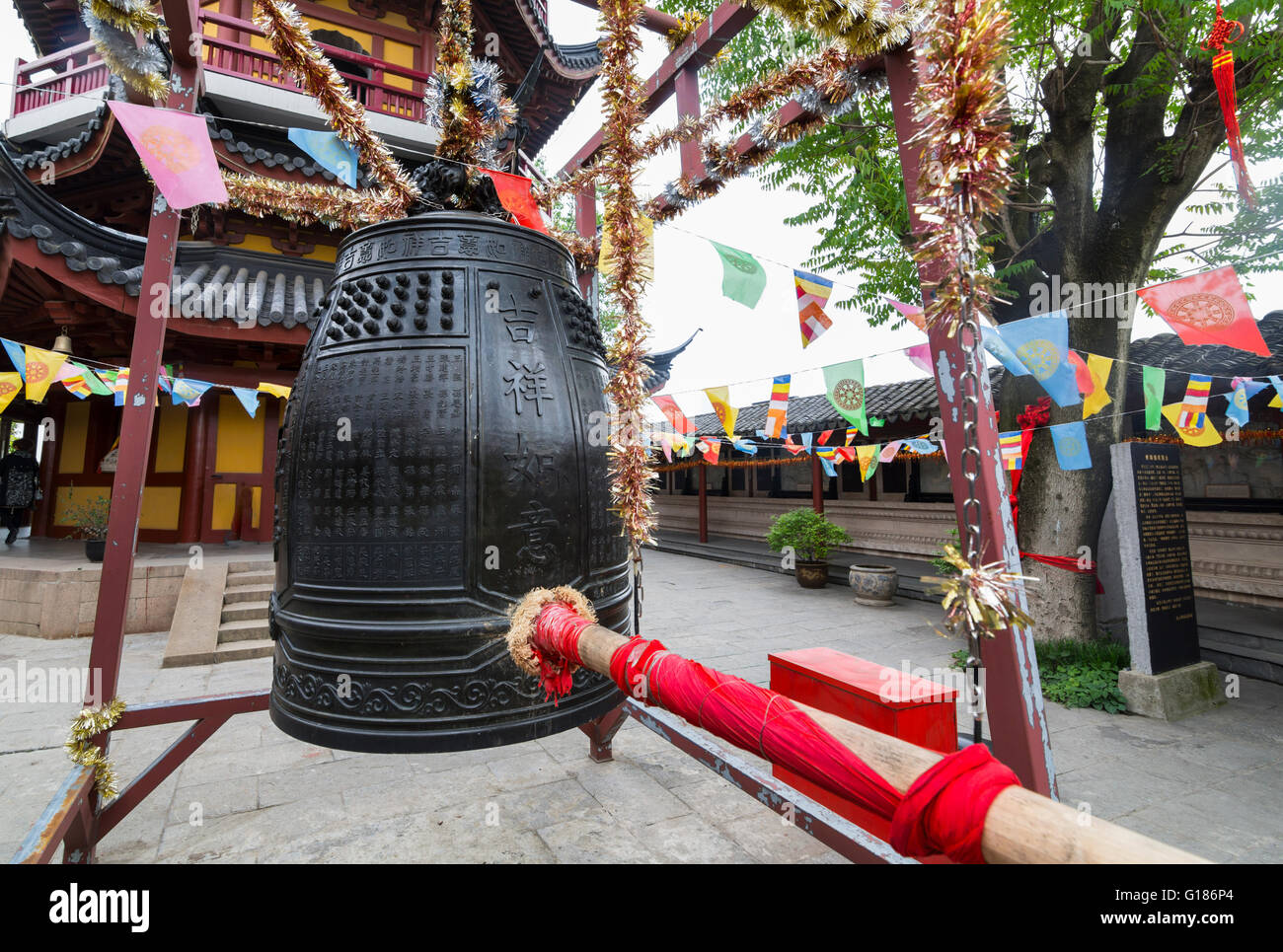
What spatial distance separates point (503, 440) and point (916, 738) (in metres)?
2.57

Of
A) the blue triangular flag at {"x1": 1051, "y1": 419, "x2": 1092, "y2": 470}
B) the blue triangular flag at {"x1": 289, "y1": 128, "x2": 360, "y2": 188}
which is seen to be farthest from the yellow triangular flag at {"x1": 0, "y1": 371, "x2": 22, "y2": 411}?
the blue triangular flag at {"x1": 1051, "y1": 419, "x2": 1092, "y2": 470}

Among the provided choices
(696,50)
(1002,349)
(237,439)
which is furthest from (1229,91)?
(237,439)

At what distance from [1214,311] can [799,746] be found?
5433mm

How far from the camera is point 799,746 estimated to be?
46.6 inches

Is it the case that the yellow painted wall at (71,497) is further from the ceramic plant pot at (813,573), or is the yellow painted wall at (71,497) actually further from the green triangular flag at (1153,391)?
the green triangular flag at (1153,391)

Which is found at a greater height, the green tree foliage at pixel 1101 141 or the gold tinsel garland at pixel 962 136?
the green tree foliage at pixel 1101 141

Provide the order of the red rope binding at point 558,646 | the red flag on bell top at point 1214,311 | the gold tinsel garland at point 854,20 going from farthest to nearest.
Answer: the red flag on bell top at point 1214,311 < the gold tinsel garland at point 854,20 < the red rope binding at point 558,646

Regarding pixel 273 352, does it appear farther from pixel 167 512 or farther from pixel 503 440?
pixel 503 440

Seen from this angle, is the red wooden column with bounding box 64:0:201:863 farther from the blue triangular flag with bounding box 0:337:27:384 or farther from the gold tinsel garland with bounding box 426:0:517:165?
the blue triangular flag with bounding box 0:337:27:384

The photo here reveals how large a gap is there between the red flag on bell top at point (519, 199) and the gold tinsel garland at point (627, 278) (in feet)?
3.05

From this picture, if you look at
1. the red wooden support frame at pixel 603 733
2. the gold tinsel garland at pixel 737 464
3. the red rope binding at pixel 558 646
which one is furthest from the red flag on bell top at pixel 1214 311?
the gold tinsel garland at pixel 737 464

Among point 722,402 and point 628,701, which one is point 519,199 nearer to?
point 628,701

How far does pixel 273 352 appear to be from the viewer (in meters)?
8.44

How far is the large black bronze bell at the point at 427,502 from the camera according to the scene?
178cm
